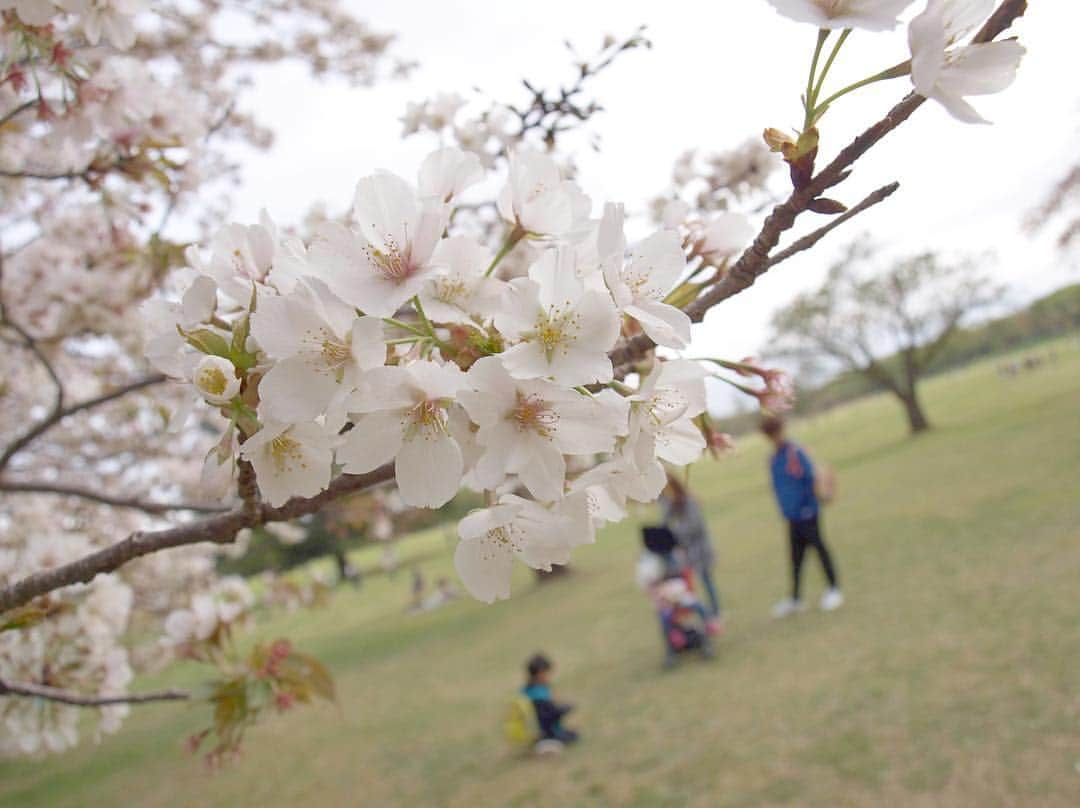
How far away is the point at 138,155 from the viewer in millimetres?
1636

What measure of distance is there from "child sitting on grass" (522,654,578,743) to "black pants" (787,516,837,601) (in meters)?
1.96

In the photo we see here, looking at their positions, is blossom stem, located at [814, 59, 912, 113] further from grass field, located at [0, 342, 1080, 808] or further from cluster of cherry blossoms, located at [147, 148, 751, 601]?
grass field, located at [0, 342, 1080, 808]

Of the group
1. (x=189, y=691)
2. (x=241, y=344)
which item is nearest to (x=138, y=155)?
(x=189, y=691)

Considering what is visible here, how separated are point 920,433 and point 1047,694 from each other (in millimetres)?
16403

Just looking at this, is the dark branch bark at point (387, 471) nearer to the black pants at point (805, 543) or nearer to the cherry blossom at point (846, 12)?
the cherry blossom at point (846, 12)

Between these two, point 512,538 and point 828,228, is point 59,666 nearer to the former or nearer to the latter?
point 512,538

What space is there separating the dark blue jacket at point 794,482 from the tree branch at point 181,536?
14.2ft

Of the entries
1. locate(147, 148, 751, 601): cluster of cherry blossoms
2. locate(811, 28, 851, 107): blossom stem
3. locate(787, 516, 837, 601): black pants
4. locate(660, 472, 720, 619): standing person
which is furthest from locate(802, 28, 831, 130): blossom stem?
locate(660, 472, 720, 619): standing person

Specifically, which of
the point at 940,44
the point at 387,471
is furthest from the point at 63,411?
the point at 940,44

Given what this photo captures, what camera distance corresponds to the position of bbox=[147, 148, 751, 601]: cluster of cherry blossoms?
59 centimetres

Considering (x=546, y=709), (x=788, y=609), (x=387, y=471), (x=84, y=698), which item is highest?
(x=387, y=471)

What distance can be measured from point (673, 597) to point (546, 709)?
118 cm

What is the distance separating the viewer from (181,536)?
0.91m

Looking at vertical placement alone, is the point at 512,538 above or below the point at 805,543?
above
